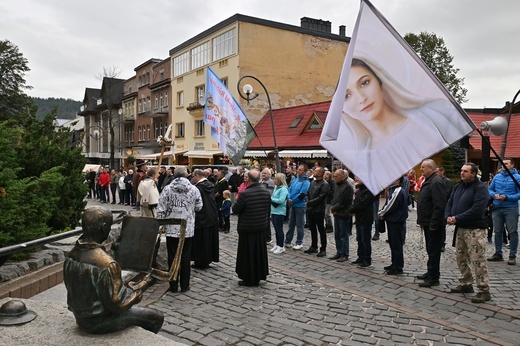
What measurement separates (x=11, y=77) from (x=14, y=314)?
49.3 meters

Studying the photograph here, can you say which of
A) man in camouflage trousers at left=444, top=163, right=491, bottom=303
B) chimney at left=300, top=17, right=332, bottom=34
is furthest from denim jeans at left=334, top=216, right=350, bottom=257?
chimney at left=300, top=17, right=332, bottom=34

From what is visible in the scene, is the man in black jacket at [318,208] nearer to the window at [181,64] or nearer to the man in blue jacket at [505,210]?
the man in blue jacket at [505,210]

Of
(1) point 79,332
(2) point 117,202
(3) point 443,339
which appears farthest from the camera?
(2) point 117,202

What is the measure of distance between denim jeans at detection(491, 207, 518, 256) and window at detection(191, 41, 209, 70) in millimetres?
31177

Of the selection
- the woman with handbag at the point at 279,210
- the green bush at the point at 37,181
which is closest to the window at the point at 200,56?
the green bush at the point at 37,181

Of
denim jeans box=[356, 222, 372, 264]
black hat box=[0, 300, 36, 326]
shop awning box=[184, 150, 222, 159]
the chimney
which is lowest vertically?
denim jeans box=[356, 222, 372, 264]

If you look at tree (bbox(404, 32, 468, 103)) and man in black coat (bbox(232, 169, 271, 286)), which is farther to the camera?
tree (bbox(404, 32, 468, 103))

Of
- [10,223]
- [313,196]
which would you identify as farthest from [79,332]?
[313,196]

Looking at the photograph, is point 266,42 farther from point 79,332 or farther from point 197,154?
point 79,332

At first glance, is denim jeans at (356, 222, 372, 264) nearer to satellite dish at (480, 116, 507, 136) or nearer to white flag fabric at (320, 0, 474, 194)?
satellite dish at (480, 116, 507, 136)

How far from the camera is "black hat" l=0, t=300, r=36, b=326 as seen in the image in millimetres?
3527

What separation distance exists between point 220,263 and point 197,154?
28401 millimetres

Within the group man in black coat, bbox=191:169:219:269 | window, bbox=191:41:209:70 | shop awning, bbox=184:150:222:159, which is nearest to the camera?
man in black coat, bbox=191:169:219:269

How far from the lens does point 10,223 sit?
573 cm
